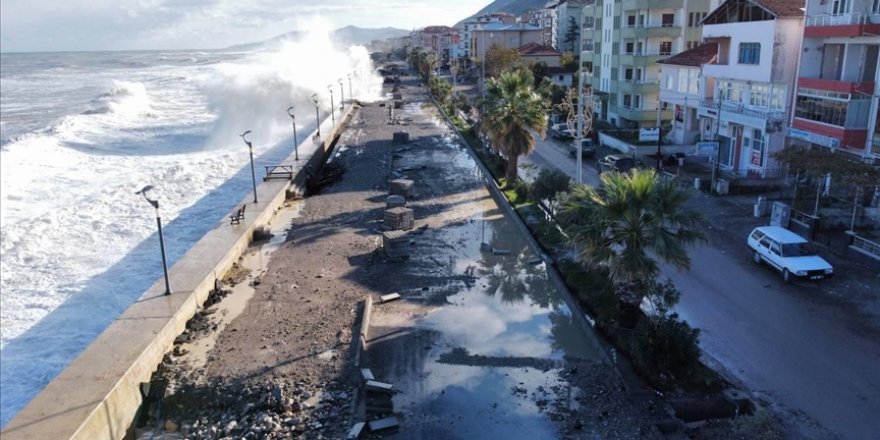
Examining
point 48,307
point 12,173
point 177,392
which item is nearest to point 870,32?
point 177,392

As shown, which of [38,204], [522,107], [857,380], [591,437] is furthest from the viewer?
[38,204]

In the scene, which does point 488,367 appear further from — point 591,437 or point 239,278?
point 239,278

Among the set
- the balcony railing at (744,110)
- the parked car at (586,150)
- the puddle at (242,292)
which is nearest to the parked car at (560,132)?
the parked car at (586,150)

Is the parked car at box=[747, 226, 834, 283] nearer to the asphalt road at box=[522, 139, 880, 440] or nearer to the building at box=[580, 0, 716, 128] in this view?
the asphalt road at box=[522, 139, 880, 440]

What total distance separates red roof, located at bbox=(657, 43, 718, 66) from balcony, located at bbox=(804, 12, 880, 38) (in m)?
7.92

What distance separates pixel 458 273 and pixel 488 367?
6.32 m

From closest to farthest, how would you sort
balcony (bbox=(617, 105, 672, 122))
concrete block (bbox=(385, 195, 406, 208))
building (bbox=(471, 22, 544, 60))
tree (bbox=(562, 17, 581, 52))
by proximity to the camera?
concrete block (bbox=(385, 195, 406, 208)), balcony (bbox=(617, 105, 672, 122)), building (bbox=(471, 22, 544, 60)), tree (bbox=(562, 17, 581, 52))

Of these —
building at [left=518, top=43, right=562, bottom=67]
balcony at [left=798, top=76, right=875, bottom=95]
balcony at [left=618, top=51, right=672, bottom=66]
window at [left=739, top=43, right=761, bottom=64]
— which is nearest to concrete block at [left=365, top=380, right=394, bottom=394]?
balcony at [left=798, top=76, right=875, bottom=95]

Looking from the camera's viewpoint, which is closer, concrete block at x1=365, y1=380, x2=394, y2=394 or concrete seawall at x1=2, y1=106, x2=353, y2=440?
concrete seawall at x1=2, y1=106, x2=353, y2=440

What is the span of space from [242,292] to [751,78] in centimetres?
2510

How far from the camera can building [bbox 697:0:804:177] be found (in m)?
28.7

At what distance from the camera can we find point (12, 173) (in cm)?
4047

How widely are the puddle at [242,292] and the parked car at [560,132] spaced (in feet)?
71.9

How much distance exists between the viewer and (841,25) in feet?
81.6
